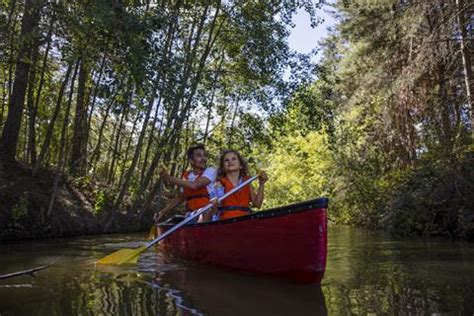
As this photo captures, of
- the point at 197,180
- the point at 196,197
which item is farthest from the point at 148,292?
the point at 196,197

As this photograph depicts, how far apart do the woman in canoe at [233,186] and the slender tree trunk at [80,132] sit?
729 cm

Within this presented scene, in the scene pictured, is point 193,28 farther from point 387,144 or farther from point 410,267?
point 410,267

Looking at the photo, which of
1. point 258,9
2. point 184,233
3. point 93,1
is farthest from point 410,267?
point 258,9

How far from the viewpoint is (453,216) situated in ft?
32.3

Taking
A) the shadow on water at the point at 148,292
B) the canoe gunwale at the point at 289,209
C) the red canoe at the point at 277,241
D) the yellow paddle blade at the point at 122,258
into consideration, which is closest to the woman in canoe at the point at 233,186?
the red canoe at the point at 277,241

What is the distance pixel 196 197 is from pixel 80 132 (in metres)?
8.06

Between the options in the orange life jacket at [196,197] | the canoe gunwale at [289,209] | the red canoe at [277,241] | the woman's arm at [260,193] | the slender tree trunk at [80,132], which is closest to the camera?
the canoe gunwale at [289,209]

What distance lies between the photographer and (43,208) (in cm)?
1116

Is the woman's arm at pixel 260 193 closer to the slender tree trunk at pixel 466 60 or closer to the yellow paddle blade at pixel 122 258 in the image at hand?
the yellow paddle blade at pixel 122 258

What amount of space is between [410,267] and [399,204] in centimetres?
579

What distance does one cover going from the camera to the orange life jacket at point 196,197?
7.10 meters

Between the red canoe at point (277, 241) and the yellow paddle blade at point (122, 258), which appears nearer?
the red canoe at point (277, 241)

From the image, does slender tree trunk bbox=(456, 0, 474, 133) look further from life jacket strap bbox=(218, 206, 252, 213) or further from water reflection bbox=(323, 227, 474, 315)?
life jacket strap bbox=(218, 206, 252, 213)

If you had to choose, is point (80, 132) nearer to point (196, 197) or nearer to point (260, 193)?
point (196, 197)
